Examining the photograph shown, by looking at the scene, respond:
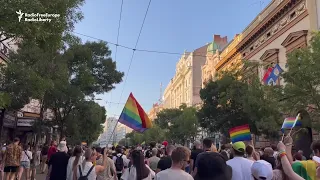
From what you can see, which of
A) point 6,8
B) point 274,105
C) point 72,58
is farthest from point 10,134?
point 6,8

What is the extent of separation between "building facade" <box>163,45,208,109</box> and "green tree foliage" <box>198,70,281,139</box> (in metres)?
31.0

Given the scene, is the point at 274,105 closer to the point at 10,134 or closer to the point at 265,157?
the point at 265,157

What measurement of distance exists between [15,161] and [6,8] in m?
6.69

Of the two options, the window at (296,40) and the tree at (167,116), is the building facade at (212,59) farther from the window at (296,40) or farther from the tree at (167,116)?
the window at (296,40)

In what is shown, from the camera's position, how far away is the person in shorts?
12164 millimetres

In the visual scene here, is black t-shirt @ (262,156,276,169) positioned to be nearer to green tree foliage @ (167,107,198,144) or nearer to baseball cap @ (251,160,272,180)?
baseball cap @ (251,160,272,180)

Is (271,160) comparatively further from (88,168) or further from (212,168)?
(212,168)

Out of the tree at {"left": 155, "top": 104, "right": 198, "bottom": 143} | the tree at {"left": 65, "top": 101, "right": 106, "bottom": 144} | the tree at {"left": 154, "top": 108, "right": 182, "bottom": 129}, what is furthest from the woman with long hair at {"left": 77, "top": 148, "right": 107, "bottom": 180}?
the tree at {"left": 154, "top": 108, "right": 182, "bottom": 129}

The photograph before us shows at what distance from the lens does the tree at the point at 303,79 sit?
15.5 metres

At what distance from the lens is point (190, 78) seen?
73562mm

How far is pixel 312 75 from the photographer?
50.9ft
